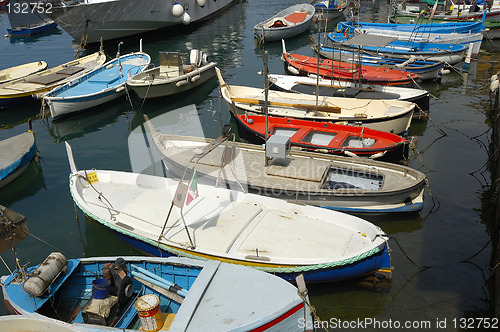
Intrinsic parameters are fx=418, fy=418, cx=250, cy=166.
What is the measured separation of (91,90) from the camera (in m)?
25.4

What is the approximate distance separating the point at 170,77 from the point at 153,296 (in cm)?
1923

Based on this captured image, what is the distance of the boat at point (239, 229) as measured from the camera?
11086 mm

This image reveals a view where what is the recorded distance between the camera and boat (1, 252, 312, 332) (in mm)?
8320

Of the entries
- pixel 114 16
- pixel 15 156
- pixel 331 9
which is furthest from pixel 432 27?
pixel 15 156

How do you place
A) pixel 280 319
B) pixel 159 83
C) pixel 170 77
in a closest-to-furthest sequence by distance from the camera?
pixel 280 319 < pixel 159 83 < pixel 170 77

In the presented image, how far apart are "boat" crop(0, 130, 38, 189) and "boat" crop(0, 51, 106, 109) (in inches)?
268

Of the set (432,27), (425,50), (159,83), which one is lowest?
(159,83)

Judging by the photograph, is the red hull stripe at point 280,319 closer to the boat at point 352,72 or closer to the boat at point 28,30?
the boat at point 352,72

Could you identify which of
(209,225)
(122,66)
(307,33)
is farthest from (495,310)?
(307,33)

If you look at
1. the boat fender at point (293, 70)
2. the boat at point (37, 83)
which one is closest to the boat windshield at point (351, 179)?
the boat fender at point (293, 70)

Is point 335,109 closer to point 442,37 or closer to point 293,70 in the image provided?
point 293,70

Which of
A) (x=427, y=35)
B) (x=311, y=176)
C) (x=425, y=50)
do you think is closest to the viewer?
(x=311, y=176)

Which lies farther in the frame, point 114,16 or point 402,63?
point 114,16

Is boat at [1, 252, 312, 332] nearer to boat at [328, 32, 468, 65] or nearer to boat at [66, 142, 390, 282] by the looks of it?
boat at [66, 142, 390, 282]
